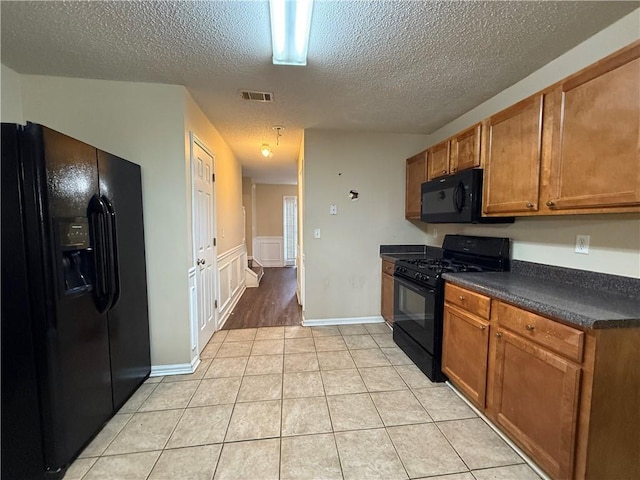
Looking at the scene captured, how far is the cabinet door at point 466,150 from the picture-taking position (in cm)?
222

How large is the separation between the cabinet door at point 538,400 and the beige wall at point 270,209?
7.02 m

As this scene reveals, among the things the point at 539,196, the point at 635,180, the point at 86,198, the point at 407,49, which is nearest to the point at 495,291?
the point at 539,196

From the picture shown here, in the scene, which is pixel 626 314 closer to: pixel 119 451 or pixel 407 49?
pixel 407 49

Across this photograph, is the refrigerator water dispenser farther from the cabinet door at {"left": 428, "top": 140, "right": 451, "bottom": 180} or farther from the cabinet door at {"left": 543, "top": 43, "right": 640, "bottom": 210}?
the cabinet door at {"left": 428, "top": 140, "right": 451, "bottom": 180}

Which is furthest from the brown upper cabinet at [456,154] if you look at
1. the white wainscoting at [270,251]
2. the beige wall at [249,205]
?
the white wainscoting at [270,251]

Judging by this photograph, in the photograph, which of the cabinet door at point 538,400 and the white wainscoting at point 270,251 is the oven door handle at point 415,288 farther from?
the white wainscoting at point 270,251

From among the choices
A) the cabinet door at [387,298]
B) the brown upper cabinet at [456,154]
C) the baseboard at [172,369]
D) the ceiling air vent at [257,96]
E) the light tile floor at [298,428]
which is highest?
the ceiling air vent at [257,96]

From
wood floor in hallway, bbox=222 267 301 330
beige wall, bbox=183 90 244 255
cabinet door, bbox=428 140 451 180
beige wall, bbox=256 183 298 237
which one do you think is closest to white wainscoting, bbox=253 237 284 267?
beige wall, bbox=256 183 298 237

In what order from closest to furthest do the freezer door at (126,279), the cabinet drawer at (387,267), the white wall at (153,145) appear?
the freezer door at (126,279), the white wall at (153,145), the cabinet drawer at (387,267)

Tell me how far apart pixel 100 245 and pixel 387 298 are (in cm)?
278

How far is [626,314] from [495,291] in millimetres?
523

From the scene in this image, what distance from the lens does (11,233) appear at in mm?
1286

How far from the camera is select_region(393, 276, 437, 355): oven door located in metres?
2.22

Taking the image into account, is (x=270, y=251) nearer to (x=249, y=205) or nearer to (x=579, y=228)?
(x=249, y=205)
